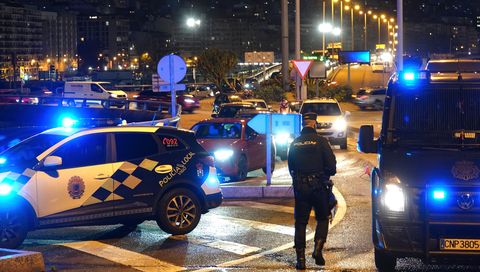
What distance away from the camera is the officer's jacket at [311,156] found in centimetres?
881

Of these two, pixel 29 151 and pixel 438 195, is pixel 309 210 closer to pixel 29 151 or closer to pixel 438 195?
pixel 438 195

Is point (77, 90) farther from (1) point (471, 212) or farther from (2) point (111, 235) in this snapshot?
(1) point (471, 212)

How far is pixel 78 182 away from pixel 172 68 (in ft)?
24.1

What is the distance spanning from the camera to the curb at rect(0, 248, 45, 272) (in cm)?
742

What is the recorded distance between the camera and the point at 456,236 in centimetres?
770

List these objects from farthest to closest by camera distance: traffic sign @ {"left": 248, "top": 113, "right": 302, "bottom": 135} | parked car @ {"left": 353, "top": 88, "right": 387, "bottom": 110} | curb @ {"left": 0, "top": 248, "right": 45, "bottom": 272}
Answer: parked car @ {"left": 353, "top": 88, "right": 387, "bottom": 110} → traffic sign @ {"left": 248, "top": 113, "right": 302, "bottom": 135} → curb @ {"left": 0, "top": 248, "right": 45, "bottom": 272}

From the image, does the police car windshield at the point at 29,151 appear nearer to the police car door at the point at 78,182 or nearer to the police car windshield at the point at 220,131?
the police car door at the point at 78,182

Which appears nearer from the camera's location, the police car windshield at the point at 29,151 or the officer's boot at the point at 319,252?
the officer's boot at the point at 319,252

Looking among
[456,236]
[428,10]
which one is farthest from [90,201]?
[428,10]

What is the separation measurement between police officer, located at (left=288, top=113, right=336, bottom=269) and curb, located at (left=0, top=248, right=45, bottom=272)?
289 centimetres

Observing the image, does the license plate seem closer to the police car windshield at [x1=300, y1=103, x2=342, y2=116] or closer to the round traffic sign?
the round traffic sign

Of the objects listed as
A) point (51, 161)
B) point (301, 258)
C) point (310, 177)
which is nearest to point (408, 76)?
point (310, 177)

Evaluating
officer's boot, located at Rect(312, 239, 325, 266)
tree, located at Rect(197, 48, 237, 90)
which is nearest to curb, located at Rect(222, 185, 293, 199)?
officer's boot, located at Rect(312, 239, 325, 266)

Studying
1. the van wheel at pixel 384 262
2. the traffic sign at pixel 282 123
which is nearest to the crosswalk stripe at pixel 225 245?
the van wheel at pixel 384 262
